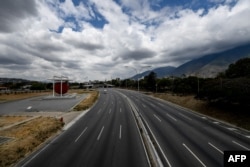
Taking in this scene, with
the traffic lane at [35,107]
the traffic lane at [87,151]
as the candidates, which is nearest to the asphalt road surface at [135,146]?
the traffic lane at [87,151]

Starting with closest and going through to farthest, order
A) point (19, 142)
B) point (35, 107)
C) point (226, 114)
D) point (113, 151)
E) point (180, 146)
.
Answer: point (113, 151) → point (180, 146) → point (19, 142) → point (226, 114) → point (35, 107)

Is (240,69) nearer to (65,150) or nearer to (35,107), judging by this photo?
(65,150)

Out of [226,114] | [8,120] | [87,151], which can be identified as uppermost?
[226,114]

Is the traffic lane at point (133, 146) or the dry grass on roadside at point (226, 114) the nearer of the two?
the traffic lane at point (133, 146)

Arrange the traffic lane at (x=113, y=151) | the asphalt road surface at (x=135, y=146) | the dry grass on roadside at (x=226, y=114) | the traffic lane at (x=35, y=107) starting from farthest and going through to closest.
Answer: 1. the traffic lane at (x=35, y=107)
2. the dry grass on roadside at (x=226, y=114)
3. the asphalt road surface at (x=135, y=146)
4. the traffic lane at (x=113, y=151)

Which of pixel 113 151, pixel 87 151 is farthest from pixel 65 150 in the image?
pixel 113 151

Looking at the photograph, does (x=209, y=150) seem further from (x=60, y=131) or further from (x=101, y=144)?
(x=60, y=131)

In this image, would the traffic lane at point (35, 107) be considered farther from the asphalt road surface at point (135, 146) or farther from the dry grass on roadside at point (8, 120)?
the asphalt road surface at point (135, 146)

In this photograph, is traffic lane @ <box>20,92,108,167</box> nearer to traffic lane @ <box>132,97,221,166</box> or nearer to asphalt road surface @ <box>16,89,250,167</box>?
asphalt road surface @ <box>16,89,250,167</box>

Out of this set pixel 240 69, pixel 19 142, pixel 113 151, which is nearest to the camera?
pixel 113 151

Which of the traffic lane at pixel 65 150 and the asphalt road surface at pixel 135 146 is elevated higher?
the asphalt road surface at pixel 135 146

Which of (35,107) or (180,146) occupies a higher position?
(35,107)

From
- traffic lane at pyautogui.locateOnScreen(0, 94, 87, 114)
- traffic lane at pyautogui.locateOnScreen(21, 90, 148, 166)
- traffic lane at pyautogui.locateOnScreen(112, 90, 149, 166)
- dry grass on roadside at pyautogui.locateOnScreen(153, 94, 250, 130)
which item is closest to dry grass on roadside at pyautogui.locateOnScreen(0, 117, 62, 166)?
traffic lane at pyautogui.locateOnScreen(21, 90, 148, 166)

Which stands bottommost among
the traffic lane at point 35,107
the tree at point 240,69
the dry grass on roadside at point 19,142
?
the dry grass on roadside at point 19,142
